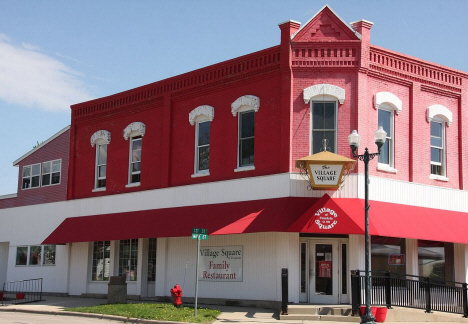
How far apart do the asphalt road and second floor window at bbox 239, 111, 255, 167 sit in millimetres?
7590

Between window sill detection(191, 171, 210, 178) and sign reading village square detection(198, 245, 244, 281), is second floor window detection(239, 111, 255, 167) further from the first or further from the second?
sign reading village square detection(198, 245, 244, 281)

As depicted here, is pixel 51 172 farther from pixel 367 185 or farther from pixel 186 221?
pixel 367 185

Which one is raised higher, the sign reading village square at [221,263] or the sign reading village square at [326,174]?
the sign reading village square at [326,174]

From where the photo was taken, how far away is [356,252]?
20953mm

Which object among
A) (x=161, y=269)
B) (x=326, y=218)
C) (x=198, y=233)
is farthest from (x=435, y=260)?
(x=161, y=269)

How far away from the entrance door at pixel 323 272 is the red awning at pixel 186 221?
1711 mm

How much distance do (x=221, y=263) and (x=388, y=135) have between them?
7664 millimetres

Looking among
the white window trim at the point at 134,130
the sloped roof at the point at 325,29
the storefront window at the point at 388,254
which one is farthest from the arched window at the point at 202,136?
the storefront window at the point at 388,254

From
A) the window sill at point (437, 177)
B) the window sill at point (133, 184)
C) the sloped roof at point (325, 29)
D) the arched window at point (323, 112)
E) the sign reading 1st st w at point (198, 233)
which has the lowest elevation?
the sign reading 1st st w at point (198, 233)

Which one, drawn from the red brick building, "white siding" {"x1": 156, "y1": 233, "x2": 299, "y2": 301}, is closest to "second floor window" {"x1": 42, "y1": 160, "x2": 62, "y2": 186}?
the red brick building

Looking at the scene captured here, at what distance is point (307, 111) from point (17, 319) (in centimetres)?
1174

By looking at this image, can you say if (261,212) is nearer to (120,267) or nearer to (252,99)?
(252,99)

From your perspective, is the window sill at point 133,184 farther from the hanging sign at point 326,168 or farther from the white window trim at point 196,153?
the hanging sign at point 326,168

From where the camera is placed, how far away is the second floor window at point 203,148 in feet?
81.6
